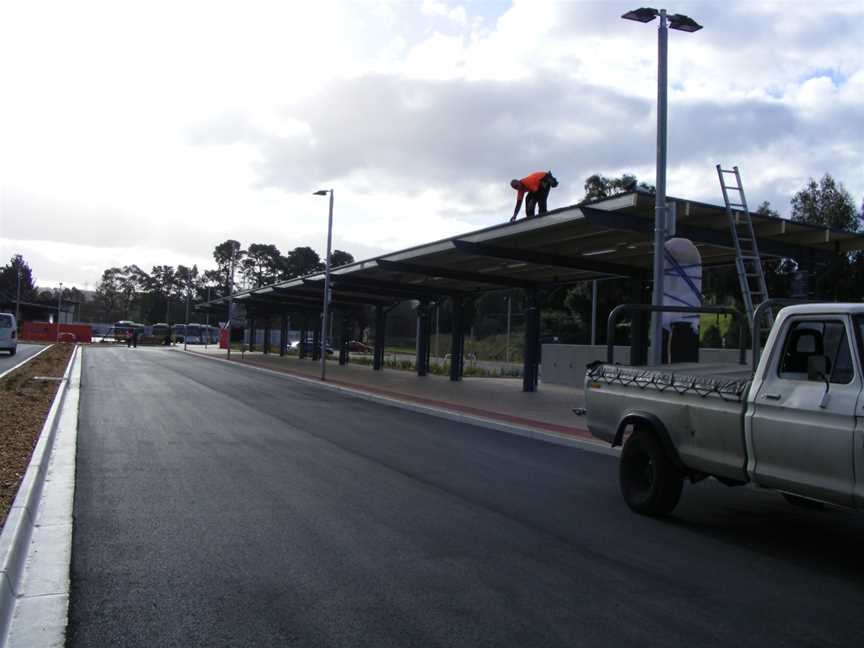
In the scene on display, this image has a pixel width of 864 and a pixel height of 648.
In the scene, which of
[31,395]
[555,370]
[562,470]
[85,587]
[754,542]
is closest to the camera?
[85,587]

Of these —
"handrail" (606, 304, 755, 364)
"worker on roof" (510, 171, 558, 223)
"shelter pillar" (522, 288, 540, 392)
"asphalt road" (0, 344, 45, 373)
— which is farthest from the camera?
"asphalt road" (0, 344, 45, 373)

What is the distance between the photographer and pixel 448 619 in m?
4.70

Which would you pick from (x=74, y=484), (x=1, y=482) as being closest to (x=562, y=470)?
(x=74, y=484)

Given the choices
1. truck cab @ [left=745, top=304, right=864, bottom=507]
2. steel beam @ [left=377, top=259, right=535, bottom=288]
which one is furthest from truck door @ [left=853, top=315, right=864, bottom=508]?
steel beam @ [left=377, top=259, right=535, bottom=288]

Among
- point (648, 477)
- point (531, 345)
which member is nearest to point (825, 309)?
point (648, 477)

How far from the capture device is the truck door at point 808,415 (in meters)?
5.63

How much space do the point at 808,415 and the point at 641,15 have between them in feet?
29.2

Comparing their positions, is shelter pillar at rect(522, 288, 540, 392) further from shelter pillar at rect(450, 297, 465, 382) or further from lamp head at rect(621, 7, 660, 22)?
lamp head at rect(621, 7, 660, 22)

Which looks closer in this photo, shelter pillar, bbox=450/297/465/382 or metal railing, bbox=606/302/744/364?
metal railing, bbox=606/302/744/364

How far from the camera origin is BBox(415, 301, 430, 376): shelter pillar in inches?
1275

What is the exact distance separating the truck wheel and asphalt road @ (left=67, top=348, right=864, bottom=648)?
0.66ft

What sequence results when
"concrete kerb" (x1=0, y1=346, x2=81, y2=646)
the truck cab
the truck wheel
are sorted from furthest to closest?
1. the truck wheel
2. the truck cab
3. "concrete kerb" (x1=0, y1=346, x2=81, y2=646)

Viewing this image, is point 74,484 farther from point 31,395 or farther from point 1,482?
point 31,395

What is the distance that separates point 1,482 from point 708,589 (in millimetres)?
6650
